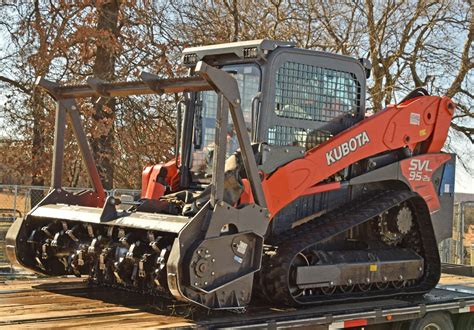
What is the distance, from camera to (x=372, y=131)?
916cm

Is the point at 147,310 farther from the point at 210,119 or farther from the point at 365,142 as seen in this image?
the point at 365,142

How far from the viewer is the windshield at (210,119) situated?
28.2ft

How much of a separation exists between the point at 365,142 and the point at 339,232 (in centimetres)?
110

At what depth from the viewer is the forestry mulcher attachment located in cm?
744

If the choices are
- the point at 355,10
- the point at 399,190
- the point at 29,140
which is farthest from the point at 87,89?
the point at 355,10

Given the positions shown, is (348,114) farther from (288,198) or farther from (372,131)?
(288,198)

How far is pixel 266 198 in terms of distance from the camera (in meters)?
8.04

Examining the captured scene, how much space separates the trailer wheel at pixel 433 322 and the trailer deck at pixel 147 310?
0.43ft

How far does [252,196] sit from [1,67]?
43.8 ft

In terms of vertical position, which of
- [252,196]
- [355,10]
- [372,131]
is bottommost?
[252,196]

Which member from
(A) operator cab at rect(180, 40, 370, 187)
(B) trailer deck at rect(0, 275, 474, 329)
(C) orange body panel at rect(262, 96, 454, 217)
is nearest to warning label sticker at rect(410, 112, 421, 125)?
(C) orange body panel at rect(262, 96, 454, 217)

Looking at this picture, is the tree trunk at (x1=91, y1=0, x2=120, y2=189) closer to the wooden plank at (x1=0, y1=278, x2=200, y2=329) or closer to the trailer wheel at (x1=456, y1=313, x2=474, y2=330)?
the wooden plank at (x1=0, y1=278, x2=200, y2=329)

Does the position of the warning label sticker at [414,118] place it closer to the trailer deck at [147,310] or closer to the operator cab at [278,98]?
the operator cab at [278,98]

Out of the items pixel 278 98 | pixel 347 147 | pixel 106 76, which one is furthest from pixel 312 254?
pixel 106 76
